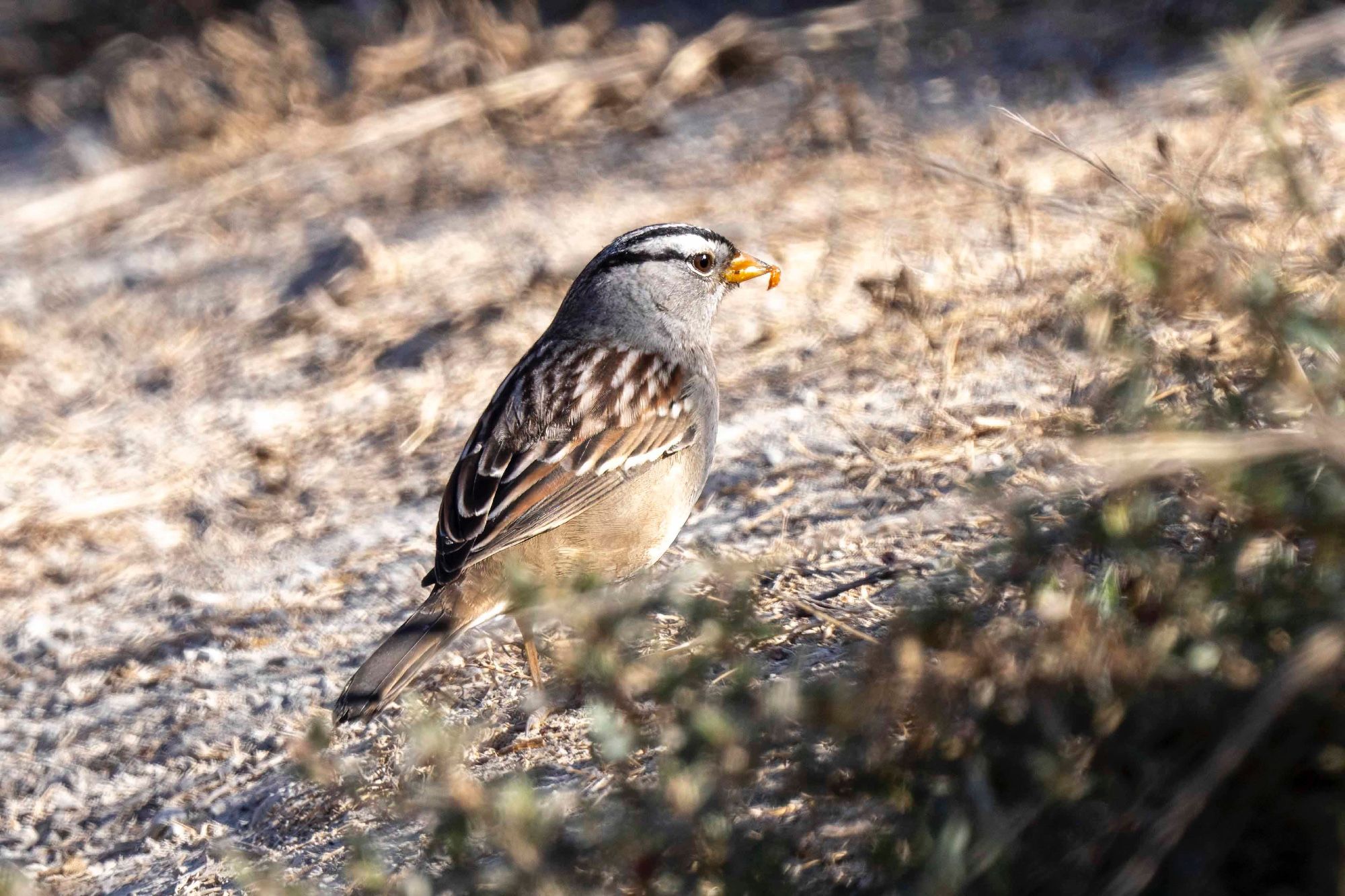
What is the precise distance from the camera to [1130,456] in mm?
2592

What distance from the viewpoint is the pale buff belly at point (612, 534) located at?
4672 millimetres

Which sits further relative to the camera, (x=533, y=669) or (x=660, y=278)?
(x=660, y=278)

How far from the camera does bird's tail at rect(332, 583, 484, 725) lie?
3988mm

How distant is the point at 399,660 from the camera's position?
410 centimetres

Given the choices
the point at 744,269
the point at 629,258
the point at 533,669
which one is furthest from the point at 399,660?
the point at 744,269

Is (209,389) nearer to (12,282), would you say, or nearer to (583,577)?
(12,282)

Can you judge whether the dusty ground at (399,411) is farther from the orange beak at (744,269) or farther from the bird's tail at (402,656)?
the orange beak at (744,269)

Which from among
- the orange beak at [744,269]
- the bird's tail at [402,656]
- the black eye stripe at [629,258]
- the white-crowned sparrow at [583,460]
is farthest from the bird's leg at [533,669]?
the orange beak at [744,269]

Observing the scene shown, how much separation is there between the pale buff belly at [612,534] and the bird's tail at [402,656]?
39 centimetres

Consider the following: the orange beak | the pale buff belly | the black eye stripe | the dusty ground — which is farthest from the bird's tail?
the orange beak

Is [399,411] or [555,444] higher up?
[555,444]

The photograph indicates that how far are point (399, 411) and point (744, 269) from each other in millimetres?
1765

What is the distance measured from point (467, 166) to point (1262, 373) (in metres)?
5.89

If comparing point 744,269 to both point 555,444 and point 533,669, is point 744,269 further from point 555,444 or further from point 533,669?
point 533,669
